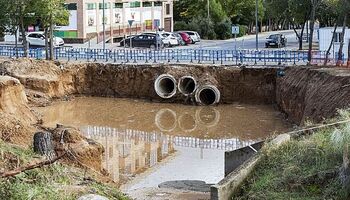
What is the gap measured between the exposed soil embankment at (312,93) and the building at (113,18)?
16.4m

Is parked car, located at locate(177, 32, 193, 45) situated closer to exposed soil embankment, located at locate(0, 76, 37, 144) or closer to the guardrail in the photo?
the guardrail

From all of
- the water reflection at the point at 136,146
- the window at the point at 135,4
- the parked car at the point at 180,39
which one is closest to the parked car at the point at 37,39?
the parked car at the point at 180,39

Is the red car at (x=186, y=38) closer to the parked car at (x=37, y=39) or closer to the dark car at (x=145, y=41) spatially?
the dark car at (x=145, y=41)

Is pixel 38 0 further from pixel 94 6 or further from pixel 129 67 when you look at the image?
pixel 94 6

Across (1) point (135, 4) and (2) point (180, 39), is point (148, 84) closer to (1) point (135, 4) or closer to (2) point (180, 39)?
(2) point (180, 39)

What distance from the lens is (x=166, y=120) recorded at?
3312 cm

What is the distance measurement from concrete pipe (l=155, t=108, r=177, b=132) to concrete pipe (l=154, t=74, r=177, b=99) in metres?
1.82

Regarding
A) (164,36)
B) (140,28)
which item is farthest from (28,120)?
(140,28)

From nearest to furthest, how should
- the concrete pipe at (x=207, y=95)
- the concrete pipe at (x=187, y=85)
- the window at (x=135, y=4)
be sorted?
the concrete pipe at (x=207, y=95) → the concrete pipe at (x=187, y=85) → the window at (x=135, y=4)

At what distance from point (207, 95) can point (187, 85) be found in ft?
4.07

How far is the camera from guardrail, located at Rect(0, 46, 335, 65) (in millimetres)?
37219

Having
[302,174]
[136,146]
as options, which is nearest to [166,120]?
[136,146]

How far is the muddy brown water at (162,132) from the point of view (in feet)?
75.9

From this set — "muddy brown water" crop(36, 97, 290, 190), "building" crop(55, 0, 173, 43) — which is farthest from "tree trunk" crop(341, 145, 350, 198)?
"building" crop(55, 0, 173, 43)
